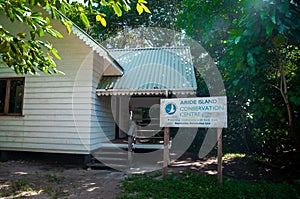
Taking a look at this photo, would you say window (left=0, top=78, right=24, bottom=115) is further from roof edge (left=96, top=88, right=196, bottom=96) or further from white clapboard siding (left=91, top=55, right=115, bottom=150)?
roof edge (left=96, top=88, right=196, bottom=96)

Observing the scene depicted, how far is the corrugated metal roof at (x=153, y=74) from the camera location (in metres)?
7.58

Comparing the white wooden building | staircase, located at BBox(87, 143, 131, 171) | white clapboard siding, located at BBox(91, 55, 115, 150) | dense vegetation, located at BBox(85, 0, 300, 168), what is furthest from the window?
dense vegetation, located at BBox(85, 0, 300, 168)

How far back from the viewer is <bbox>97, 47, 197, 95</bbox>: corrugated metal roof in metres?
7.58

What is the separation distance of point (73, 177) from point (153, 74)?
15.7ft

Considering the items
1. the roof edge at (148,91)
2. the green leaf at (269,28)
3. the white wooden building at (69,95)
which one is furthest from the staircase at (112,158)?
the green leaf at (269,28)

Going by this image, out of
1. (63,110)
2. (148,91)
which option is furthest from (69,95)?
(148,91)

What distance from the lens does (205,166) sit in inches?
307

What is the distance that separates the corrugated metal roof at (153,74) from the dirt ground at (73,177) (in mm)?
2693

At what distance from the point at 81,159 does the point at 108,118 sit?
2.07 metres

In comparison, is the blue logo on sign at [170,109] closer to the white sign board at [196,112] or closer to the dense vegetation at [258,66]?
the white sign board at [196,112]

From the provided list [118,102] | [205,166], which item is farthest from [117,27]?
[205,166]

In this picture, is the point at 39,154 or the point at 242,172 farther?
the point at 39,154

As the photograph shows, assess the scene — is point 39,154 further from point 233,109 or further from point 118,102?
point 233,109

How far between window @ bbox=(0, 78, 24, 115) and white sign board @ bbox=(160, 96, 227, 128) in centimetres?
550
